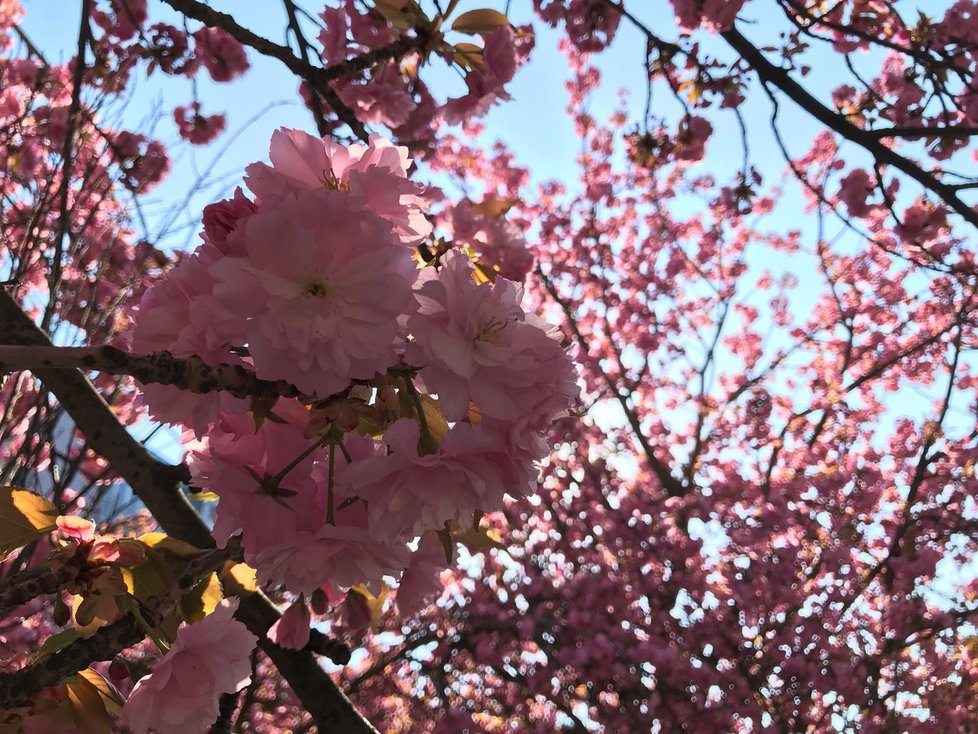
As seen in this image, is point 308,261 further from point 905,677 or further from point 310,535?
point 905,677

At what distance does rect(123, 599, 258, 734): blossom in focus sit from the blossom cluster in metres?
0.12

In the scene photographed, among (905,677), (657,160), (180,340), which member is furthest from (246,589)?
(905,677)

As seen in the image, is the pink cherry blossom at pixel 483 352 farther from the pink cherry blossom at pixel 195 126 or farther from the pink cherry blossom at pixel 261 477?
the pink cherry blossom at pixel 195 126

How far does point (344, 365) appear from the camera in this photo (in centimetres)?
63

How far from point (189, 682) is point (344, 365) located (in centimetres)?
41

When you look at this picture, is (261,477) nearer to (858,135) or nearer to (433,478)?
(433,478)

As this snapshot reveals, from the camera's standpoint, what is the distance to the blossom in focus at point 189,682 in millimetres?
730

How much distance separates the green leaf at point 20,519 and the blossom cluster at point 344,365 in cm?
19

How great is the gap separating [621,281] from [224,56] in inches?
201

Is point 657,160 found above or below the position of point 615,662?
above

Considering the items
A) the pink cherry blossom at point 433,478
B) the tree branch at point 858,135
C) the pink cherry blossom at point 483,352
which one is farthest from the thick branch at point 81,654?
the tree branch at point 858,135

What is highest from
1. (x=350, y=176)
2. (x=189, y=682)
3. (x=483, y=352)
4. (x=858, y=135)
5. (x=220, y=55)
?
(x=220, y=55)

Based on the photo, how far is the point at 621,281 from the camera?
7602mm

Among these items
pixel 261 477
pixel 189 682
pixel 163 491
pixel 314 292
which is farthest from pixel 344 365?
pixel 163 491
